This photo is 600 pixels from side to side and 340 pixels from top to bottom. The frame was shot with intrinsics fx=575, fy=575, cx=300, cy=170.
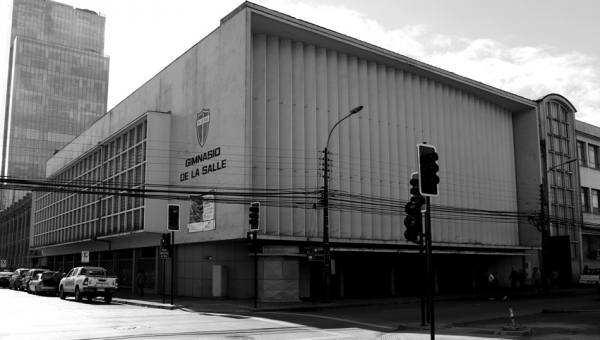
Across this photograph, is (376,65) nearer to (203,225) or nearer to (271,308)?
(203,225)

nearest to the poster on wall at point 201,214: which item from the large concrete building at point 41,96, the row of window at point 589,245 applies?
the row of window at point 589,245

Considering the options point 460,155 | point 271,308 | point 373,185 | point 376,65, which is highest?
point 376,65

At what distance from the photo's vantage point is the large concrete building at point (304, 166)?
3231 centimetres

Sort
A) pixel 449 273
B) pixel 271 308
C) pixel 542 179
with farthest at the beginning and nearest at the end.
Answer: pixel 542 179 → pixel 449 273 → pixel 271 308

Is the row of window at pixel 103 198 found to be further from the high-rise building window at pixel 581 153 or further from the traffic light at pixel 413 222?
the high-rise building window at pixel 581 153

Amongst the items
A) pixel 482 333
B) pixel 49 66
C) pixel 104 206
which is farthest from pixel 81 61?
pixel 482 333

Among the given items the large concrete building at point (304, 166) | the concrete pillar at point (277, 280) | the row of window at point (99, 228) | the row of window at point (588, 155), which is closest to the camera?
the concrete pillar at point (277, 280)

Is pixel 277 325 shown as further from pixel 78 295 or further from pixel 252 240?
pixel 78 295

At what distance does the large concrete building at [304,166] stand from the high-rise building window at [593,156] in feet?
23.3

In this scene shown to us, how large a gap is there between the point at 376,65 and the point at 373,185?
8.50m

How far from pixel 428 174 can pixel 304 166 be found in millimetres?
21790

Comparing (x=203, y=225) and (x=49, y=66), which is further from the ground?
(x=49, y=66)

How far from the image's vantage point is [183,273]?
119 ft

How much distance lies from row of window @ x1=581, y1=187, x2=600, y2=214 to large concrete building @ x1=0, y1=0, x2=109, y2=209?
373 ft
